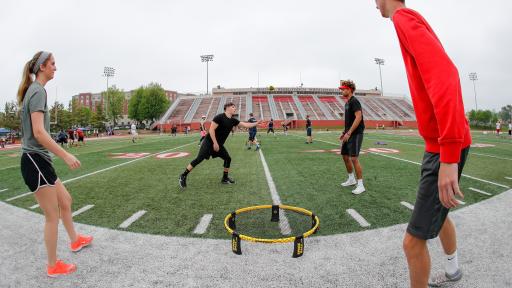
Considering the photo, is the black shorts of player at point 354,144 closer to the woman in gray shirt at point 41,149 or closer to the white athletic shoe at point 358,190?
the white athletic shoe at point 358,190

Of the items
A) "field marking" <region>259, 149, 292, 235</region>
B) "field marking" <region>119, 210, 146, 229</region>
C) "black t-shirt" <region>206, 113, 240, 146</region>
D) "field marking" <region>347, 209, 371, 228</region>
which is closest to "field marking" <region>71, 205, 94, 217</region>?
"field marking" <region>119, 210, 146, 229</region>

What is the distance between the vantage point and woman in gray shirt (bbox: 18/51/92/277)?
284 centimetres

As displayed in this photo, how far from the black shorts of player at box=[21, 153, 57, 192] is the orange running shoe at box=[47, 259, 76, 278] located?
81 cm

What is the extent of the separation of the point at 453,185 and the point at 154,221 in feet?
13.1

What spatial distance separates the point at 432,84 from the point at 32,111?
340 cm

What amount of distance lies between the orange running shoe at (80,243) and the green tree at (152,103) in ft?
279

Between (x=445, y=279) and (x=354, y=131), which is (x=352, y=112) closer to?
(x=354, y=131)

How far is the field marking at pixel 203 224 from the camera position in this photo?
406cm

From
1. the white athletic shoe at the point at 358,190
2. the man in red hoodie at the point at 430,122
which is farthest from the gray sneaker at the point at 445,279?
the white athletic shoe at the point at 358,190

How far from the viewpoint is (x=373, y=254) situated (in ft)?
10.8

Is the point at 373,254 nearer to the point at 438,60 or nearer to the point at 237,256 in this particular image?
the point at 237,256

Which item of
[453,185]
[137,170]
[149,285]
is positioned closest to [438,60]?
[453,185]

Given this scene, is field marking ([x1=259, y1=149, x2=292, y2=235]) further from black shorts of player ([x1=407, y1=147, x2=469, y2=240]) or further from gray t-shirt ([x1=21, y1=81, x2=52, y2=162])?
gray t-shirt ([x1=21, y1=81, x2=52, y2=162])

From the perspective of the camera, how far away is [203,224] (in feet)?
14.2
